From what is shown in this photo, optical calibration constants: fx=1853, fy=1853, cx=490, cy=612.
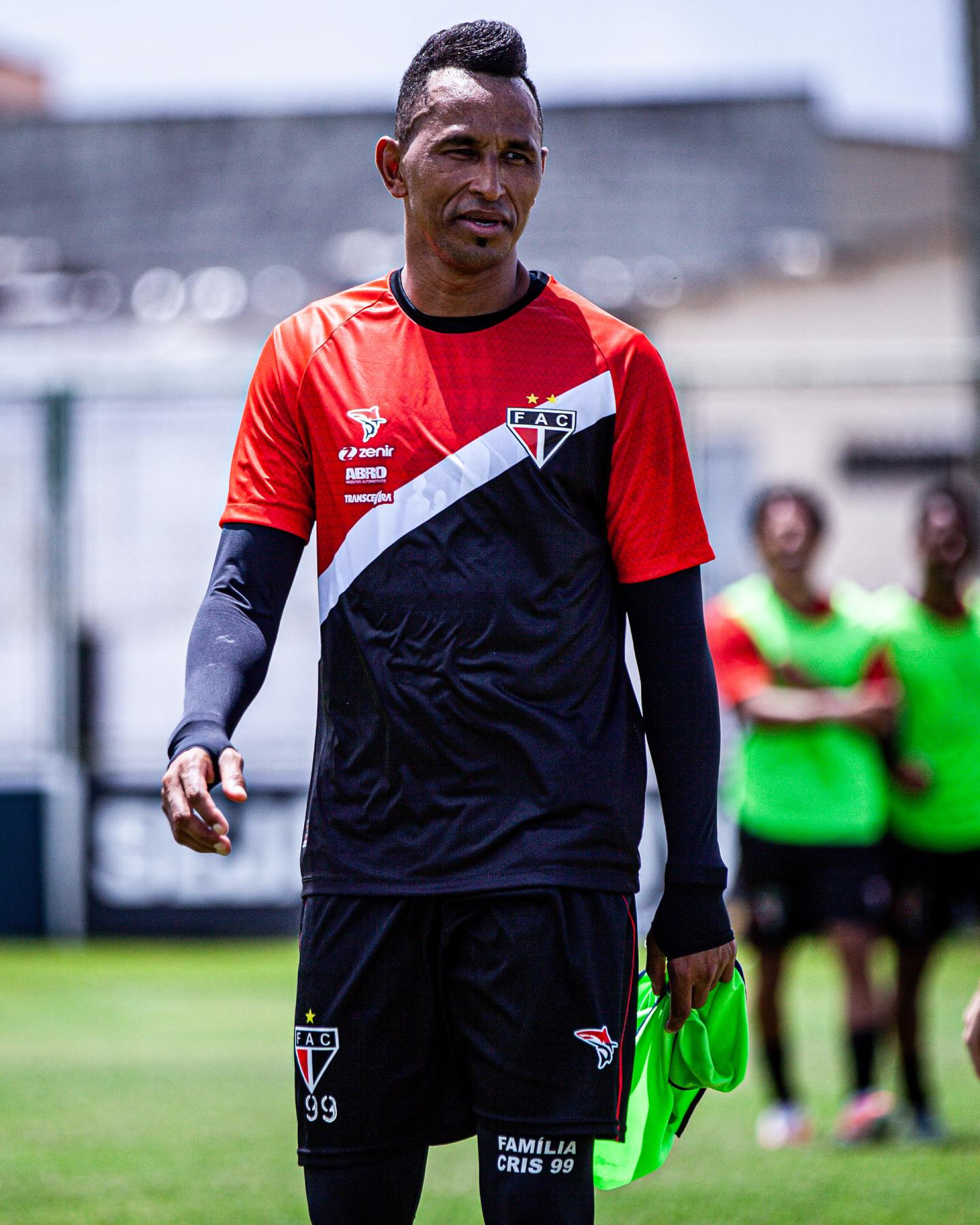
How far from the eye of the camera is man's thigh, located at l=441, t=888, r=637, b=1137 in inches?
115

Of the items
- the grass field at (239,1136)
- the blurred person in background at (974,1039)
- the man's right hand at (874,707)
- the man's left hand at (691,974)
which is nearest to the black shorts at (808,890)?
the man's right hand at (874,707)

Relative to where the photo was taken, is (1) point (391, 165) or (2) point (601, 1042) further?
(1) point (391, 165)

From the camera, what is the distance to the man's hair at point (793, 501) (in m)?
7.10

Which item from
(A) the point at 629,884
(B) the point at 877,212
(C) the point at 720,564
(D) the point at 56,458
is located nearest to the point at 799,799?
(A) the point at 629,884

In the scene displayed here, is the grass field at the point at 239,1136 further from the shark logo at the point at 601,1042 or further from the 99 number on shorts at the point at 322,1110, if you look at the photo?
the shark logo at the point at 601,1042

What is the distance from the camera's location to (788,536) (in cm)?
705

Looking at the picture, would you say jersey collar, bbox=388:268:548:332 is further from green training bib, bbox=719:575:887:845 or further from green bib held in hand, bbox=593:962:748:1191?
green training bib, bbox=719:575:887:845

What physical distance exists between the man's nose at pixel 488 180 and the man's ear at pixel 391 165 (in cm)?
17

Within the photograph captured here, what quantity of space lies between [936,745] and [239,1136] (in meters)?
2.99

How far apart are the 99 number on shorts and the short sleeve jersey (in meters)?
0.35

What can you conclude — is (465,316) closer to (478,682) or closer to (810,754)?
(478,682)

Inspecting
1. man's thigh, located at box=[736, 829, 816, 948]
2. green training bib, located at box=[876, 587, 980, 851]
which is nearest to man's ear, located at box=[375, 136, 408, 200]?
man's thigh, located at box=[736, 829, 816, 948]

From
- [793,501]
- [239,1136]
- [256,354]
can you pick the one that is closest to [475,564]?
[239,1136]

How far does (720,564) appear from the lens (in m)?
12.0
